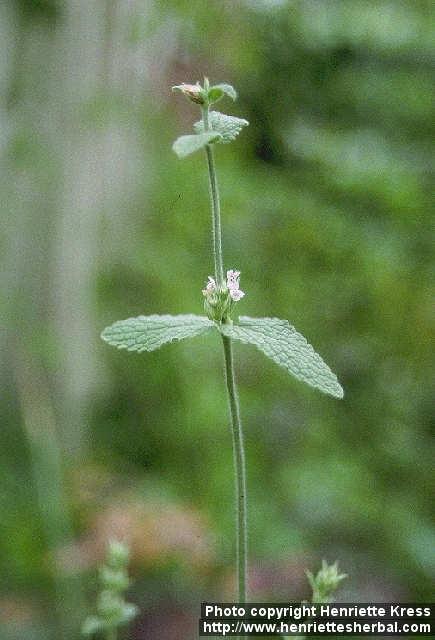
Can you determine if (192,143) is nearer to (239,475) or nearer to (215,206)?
(215,206)

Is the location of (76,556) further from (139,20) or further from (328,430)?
(139,20)

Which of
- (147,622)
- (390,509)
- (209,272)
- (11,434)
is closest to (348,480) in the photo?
(390,509)

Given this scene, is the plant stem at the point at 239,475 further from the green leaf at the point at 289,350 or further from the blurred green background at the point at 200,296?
the blurred green background at the point at 200,296

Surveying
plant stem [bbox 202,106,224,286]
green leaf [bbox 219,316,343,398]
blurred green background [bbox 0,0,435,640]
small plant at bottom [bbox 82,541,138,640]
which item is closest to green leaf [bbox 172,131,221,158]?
plant stem [bbox 202,106,224,286]

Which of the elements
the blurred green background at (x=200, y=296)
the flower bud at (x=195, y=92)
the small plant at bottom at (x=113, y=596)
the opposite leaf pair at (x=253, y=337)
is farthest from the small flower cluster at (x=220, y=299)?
the blurred green background at (x=200, y=296)

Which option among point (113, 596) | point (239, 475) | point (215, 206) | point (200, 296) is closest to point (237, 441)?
point (239, 475)
